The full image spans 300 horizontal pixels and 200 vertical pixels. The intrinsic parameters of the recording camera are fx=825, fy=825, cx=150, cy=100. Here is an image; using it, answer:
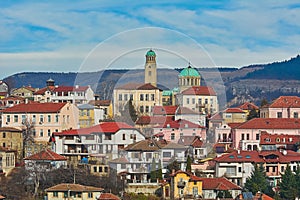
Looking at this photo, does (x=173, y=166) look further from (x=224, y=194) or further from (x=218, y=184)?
(x=224, y=194)

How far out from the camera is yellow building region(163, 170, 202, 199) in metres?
27.7

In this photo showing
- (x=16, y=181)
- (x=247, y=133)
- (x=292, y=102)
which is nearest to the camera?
(x=16, y=181)

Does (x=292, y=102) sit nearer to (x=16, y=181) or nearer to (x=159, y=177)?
(x=159, y=177)

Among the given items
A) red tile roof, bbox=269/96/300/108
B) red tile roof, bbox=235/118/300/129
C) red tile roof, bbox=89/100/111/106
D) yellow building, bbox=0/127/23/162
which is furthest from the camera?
red tile roof, bbox=269/96/300/108

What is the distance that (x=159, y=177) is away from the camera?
2858cm

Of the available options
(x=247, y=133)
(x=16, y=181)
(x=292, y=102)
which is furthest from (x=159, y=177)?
(x=292, y=102)

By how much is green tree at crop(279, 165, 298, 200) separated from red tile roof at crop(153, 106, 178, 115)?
701 centimetres

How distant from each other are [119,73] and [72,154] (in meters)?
4.14

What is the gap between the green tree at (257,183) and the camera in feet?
94.9

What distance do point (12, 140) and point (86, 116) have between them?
525 centimetres

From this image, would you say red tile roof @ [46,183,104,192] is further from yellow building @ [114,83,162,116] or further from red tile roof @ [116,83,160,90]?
red tile roof @ [116,83,160,90]

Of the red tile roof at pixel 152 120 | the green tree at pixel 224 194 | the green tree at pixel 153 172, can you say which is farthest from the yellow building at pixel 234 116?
the green tree at pixel 224 194

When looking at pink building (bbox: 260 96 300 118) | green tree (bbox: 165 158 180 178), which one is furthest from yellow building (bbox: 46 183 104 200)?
pink building (bbox: 260 96 300 118)

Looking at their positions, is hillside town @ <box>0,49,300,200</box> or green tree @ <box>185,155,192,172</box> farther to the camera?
green tree @ <box>185,155,192,172</box>
